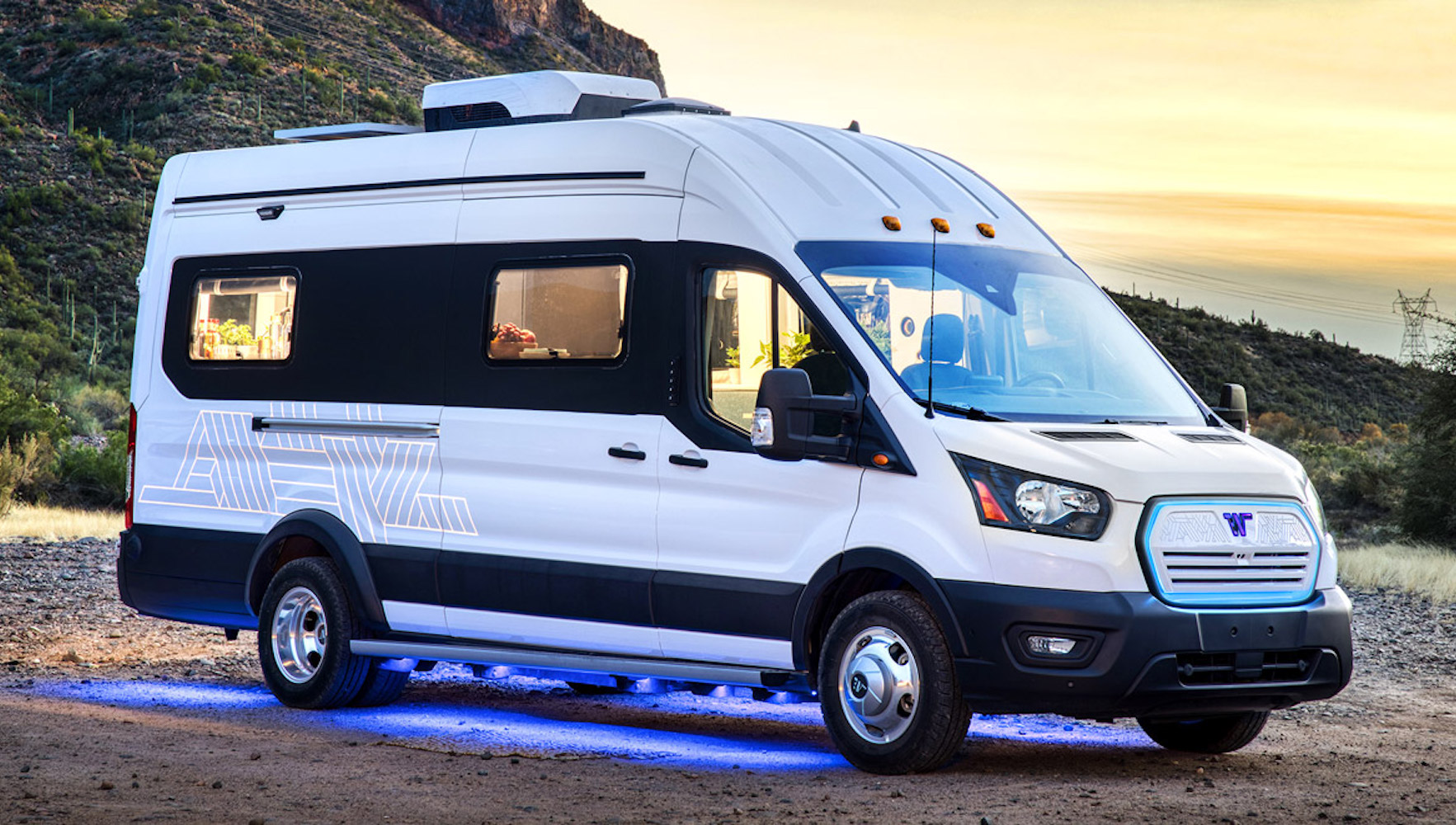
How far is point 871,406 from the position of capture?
801cm

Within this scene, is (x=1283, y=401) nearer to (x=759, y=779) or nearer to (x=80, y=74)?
(x=80, y=74)

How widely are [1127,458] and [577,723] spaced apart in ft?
12.2

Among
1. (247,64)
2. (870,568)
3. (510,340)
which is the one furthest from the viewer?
(247,64)

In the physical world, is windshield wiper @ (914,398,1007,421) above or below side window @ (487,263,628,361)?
below

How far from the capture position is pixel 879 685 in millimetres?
7973

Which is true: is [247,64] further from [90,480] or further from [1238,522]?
[1238,522]

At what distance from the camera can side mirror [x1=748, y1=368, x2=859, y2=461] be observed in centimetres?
791

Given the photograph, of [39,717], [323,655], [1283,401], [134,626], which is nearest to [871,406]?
[323,655]

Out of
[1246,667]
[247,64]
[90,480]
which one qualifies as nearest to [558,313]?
[1246,667]

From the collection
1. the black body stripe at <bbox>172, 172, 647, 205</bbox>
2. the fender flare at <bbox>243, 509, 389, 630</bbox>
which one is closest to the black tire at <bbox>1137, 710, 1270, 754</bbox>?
the black body stripe at <bbox>172, 172, 647, 205</bbox>

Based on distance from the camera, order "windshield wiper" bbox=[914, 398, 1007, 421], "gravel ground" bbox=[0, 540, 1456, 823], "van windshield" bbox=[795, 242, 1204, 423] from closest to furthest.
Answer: "gravel ground" bbox=[0, 540, 1456, 823] → "windshield wiper" bbox=[914, 398, 1007, 421] → "van windshield" bbox=[795, 242, 1204, 423]

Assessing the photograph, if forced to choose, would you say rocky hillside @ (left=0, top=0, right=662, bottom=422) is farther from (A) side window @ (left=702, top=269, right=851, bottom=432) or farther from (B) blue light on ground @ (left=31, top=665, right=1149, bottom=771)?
(A) side window @ (left=702, top=269, right=851, bottom=432)

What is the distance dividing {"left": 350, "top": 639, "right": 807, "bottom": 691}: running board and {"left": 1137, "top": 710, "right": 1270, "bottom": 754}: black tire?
1876 millimetres

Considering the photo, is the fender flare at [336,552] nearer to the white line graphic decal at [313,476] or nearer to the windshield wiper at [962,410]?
the white line graphic decal at [313,476]
